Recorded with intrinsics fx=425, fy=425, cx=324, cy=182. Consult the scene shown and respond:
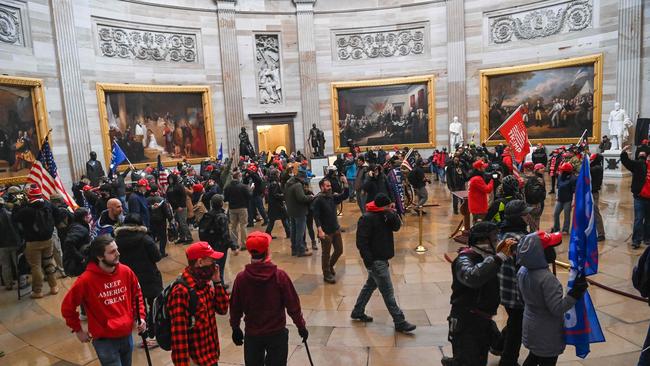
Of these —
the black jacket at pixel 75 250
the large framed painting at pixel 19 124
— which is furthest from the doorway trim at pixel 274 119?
the black jacket at pixel 75 250

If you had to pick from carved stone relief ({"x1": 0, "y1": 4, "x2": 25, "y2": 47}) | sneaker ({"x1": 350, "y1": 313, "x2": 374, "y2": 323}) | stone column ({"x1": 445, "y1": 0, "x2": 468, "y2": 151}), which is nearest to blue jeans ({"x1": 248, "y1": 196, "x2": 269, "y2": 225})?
sneaker ({"x1": 350, "y1": 313, "x2": 374, "y2": 323})

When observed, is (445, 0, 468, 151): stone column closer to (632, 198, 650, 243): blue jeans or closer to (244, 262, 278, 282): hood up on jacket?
(632, 198, 650, 243): blue jeans

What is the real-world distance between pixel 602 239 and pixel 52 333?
9.55 m

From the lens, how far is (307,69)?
23.9 metres

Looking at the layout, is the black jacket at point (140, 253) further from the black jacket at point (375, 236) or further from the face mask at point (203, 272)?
the black jacket at point (375, 236)

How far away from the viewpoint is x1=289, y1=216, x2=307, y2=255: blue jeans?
8680 millimetres

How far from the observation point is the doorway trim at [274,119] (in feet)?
76.7

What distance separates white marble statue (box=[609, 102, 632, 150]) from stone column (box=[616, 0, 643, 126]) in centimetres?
119

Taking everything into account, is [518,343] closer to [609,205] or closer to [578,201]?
[578,201]

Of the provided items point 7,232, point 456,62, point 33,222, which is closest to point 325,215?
point 33,222

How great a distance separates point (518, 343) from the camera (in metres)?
4.01

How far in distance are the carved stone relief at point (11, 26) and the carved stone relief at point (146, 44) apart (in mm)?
3432

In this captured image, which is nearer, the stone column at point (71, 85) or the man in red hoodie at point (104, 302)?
the man in red hoodie at point (104, 302)

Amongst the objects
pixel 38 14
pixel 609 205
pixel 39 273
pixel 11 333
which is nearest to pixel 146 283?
pixel 11 333
